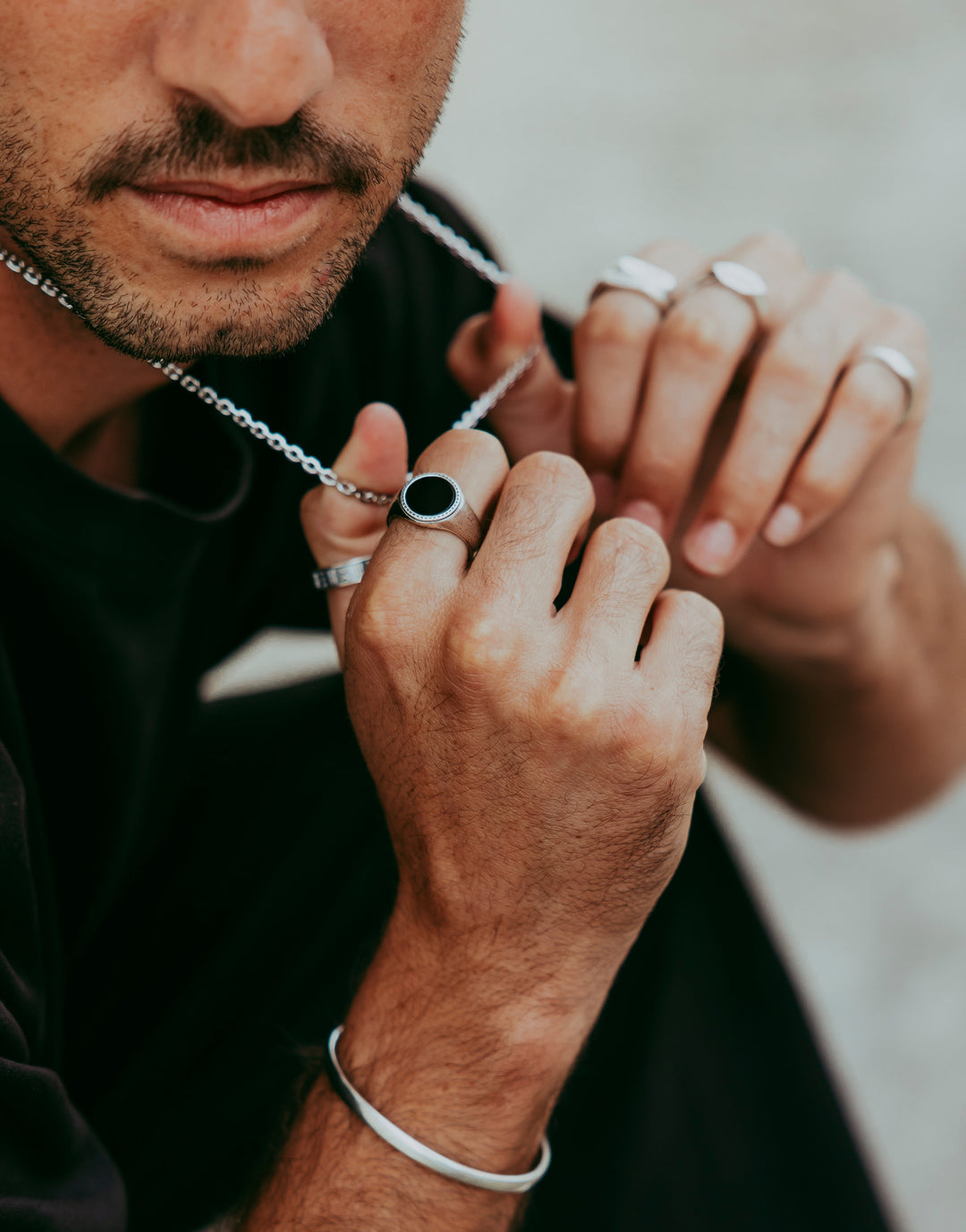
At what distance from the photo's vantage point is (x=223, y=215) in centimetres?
103

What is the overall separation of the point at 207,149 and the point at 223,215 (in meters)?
0.07

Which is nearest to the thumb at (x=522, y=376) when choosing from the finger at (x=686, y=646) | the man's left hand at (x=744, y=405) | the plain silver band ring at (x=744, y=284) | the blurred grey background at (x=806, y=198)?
the man's left hand at (x=744, y=405)

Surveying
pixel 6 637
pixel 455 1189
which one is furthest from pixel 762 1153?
pixel 6 637

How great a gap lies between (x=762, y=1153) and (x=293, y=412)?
3.74 ft

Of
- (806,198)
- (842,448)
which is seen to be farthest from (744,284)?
(806,198)

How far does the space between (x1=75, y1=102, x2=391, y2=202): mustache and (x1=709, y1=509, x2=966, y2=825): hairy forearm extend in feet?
2.93

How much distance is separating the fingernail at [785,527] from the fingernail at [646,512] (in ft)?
0.40

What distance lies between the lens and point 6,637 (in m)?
1.18

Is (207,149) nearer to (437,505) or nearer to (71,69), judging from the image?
(71,69)

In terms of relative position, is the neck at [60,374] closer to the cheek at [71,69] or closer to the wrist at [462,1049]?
the cheek at [71,69]

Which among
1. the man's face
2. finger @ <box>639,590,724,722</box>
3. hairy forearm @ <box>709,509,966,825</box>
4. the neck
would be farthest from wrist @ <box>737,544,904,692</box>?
the neck

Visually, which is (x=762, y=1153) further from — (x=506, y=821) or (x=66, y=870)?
(x=66, y=870)

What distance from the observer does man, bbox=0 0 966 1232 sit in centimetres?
97

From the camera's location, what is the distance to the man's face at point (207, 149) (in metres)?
0.92
